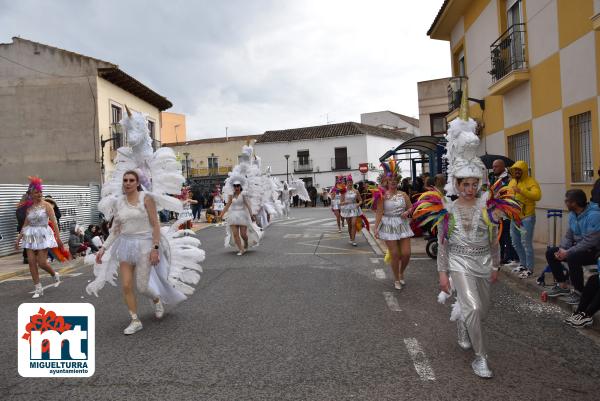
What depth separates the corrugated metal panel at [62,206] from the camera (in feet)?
45.6

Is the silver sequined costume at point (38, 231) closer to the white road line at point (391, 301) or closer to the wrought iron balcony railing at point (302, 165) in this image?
the white road line at point (391, 301)

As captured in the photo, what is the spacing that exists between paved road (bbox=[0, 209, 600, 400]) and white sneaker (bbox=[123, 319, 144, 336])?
85 millimetres

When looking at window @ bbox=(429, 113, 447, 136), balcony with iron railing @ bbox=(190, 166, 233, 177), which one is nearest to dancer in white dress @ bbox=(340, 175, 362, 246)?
window @ bbox=(429, 113, 447, 136)

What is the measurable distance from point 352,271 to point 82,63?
63.8 ft

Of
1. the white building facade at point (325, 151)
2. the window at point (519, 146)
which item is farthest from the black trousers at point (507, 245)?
the white building facade at point (325, 151)

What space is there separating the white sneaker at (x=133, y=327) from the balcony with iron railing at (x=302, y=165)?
46538 mm

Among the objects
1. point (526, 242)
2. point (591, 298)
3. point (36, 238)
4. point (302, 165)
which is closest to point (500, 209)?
point (591, 298)

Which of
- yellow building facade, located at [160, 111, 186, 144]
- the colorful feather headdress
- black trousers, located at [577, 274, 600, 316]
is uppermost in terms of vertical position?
yellow building facade, located at [160, 111, 186, 144]

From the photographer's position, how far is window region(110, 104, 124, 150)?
23.4 meters

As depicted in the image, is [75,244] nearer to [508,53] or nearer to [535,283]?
[535,283]

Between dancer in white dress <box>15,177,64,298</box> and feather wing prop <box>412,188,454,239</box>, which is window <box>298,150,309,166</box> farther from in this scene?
feather wing prop <box>412,188,454,239</box>

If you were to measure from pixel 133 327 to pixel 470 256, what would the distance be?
351 centimetres

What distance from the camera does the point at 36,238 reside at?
7.78 m

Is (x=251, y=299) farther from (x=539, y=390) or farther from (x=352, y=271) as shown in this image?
(x=539, y=390)
